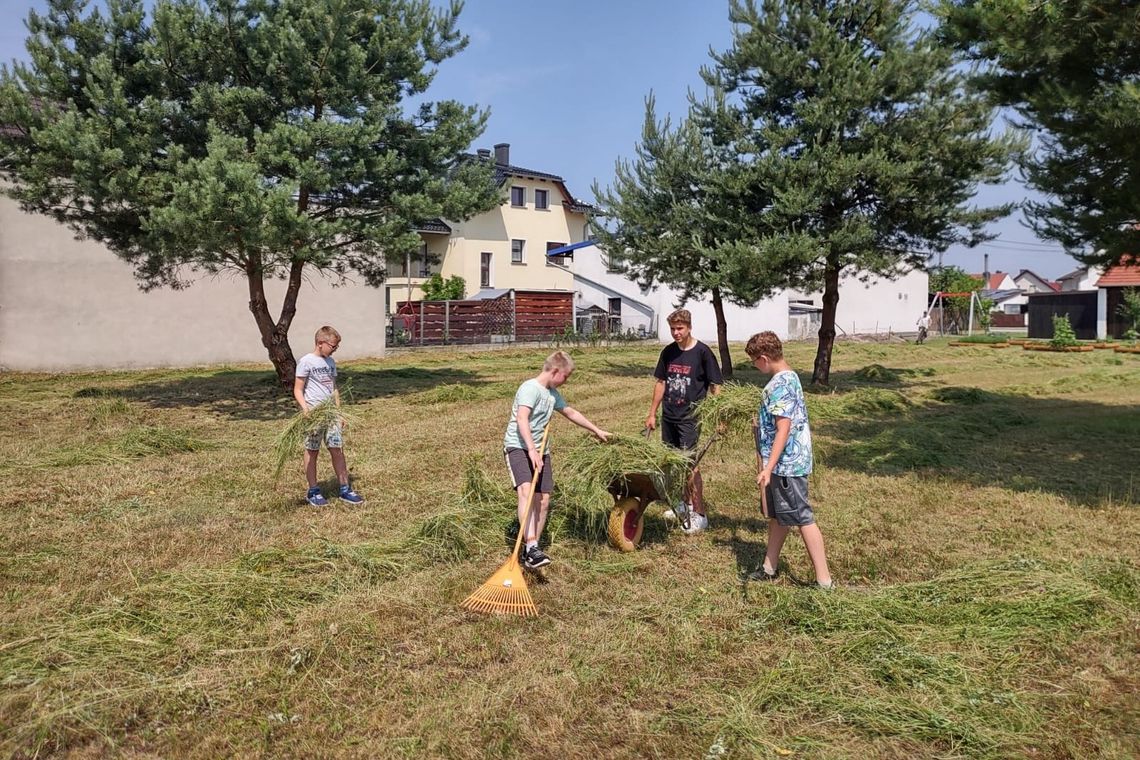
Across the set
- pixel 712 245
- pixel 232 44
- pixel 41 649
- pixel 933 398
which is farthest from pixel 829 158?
pixel 41 649

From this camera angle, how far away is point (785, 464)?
5.00 m

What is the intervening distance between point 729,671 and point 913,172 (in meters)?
14.1

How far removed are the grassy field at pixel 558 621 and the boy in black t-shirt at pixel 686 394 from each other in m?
0.29

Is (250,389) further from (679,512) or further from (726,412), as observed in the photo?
(726,412)

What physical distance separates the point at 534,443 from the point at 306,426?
2.56 m

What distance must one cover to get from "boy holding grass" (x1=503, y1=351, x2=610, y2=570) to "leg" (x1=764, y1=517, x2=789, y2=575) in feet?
4.58

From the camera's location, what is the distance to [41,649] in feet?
13.1

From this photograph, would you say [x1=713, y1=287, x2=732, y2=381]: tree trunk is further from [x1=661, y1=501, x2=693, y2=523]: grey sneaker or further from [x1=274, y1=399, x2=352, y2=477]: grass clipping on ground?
[x1=274, y1=399, x2=352, y2=477]: grass clipping on ground

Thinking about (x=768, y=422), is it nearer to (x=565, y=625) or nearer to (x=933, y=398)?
(x=565, y=625)

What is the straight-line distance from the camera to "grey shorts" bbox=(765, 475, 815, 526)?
4.96 m

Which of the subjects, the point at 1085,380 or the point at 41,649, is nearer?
the point at 41,649

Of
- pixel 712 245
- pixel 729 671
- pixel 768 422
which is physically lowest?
pixel 729 671

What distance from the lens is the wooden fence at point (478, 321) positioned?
27.8 meters

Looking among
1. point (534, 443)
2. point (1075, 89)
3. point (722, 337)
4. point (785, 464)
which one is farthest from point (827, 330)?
point (534, 443)
